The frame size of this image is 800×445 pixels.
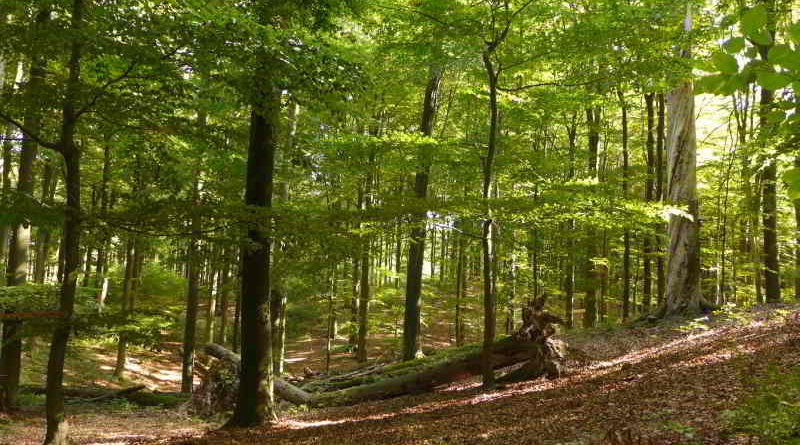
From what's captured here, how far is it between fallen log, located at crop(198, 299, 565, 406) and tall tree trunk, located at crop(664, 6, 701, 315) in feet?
13.6

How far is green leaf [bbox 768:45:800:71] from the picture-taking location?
132 cm

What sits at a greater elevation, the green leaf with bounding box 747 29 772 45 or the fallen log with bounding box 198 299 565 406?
the green leaf with bounding box 747 29 772 45

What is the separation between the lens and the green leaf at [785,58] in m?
1.32

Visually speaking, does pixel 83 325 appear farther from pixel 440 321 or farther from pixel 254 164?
pixel 440 321

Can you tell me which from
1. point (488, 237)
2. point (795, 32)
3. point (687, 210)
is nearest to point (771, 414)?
point (795, 32)

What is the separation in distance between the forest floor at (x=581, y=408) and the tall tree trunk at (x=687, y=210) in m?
0.81

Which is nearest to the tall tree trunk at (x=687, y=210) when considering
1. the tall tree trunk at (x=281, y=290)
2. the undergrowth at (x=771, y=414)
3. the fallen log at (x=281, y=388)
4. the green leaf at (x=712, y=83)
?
the undergrowth at (x=771, y=414)

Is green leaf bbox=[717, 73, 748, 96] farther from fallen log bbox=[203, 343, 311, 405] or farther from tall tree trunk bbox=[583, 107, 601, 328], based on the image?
tall tree trunk bbox=[583, 107, 601, 328]

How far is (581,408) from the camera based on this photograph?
6625 millimetres

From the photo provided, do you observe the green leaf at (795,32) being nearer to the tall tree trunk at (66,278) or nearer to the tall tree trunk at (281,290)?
the tall tree trunk at (66,278)

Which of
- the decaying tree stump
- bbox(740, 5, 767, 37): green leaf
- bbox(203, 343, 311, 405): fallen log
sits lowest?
bbox(203, 343, 311, 405): fallen log

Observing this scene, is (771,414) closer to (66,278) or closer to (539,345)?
(539,345)

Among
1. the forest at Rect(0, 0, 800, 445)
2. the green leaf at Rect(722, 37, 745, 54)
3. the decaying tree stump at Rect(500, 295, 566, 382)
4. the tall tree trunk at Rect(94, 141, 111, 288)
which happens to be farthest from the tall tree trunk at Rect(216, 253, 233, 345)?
the green leaf at Rect(722, 37, 745, 54)

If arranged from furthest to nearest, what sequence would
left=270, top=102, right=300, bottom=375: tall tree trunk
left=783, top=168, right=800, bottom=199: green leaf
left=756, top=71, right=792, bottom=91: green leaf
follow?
left=270, top=102, right=300, bottom=375: tall tree trunk, left=783, top=168, right=800, bottom=199: green leaf, left=756, top=71, right=792, bottom=91: green leaf
